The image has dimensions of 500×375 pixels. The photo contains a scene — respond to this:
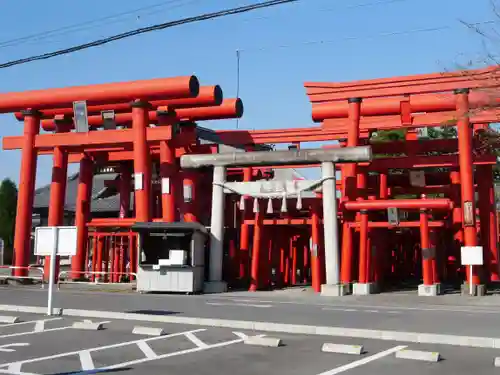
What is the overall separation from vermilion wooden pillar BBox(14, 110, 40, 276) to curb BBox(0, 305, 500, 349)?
38.6 ft

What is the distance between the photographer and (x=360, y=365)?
26.3 feet

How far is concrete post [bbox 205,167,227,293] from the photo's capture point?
22.6 m

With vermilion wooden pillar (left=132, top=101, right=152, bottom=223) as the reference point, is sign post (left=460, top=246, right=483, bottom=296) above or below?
below

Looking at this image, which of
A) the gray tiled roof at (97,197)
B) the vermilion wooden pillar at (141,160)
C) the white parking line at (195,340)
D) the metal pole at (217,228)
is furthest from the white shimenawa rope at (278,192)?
the gray tiled roof at (97,197)

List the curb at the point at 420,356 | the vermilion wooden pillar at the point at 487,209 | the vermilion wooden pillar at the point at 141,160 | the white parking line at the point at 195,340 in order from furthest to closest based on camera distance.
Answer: the vermilion wooden pillar at the point at 487,209 → the vermilion wooden pillar at the point at 141,160 → the white parking line at the point at 195,340 → the curb at the point at 420,356

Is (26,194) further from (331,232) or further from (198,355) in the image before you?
(198,355)

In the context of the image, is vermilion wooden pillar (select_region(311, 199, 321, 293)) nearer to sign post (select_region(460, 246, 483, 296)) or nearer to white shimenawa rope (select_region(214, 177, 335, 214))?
white shimenawa rope (select_region(214, 177, 335, 214))

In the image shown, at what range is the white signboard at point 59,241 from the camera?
13906 millimetres

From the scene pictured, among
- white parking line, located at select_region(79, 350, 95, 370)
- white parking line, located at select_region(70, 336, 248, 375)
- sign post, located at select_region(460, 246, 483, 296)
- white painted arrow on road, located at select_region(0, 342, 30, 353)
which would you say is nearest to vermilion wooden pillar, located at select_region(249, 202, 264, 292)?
sign post, located at select_region(460, 246, 483, 296)

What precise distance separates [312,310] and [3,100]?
16.8m

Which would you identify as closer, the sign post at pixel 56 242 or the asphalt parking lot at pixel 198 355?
the asphalt parking lot at pixel 198 355

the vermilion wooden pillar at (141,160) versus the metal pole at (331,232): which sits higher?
the vermilion wooden pillar at (141,160)

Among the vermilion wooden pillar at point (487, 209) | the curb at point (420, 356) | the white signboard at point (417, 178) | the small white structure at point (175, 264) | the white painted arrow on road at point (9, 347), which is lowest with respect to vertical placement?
the white painted arrow on road at point (9, 347)

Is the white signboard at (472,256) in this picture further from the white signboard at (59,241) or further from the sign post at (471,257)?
the white signboard at (59,241)
